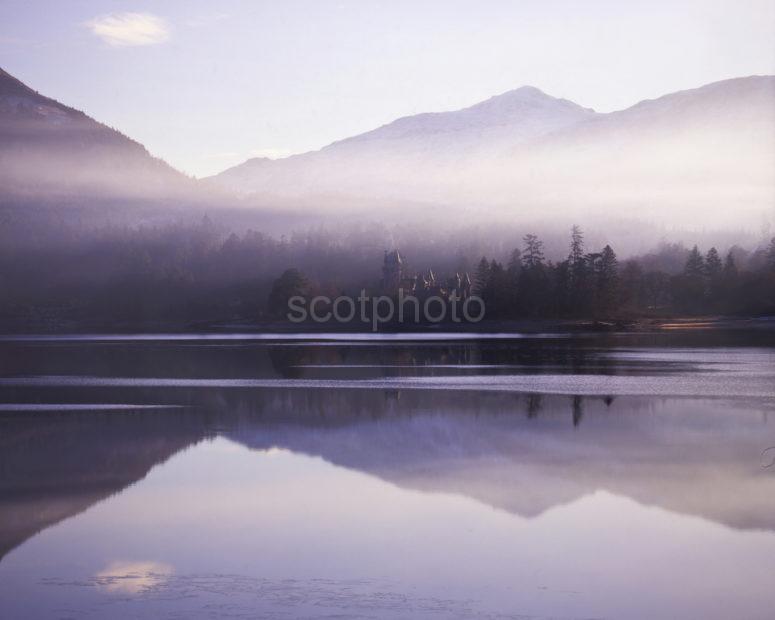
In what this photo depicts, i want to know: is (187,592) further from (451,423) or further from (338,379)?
(338,379)

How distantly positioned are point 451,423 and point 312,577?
18414 millimetres

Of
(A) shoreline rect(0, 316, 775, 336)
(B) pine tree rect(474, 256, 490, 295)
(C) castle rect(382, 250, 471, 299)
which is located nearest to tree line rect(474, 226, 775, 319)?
(B) pine tree rect(474, 256, 490, 295)

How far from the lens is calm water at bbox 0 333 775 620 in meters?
16.1

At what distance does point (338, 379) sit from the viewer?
2095 inches

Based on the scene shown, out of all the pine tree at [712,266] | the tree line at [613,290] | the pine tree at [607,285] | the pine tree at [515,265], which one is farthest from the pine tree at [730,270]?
the pine tree at [515,265]

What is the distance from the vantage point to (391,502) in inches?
909

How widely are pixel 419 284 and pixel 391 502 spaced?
16071cm

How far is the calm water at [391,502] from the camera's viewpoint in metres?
16.1

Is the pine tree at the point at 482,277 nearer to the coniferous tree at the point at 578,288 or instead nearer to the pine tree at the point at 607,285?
the coniferous tree at the point at 578,288

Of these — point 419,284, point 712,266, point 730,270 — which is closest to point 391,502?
point 730,270

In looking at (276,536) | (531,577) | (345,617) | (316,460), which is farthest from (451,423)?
(345,617)

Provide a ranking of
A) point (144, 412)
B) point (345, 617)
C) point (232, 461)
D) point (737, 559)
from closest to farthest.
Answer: point (345, 617), point (737, 559), point (232, 461), point (144, 412)

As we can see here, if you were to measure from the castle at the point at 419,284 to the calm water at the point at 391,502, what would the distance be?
119m

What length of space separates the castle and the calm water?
119 meters
